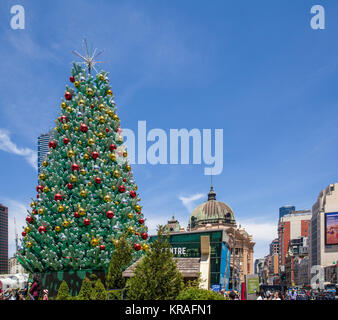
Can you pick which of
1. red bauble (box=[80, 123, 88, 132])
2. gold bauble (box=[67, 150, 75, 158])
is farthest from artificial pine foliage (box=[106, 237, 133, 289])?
red bauble (box=[80, 123, 88, 132])

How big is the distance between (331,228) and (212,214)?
136 ft

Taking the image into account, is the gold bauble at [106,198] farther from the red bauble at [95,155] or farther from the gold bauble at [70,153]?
the gold bauble at [70,153]

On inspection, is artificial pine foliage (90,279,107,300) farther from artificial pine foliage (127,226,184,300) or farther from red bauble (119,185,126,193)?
red bauble (119,185,126,193)

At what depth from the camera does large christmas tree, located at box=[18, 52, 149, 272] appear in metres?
22.6

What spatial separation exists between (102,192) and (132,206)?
2.61m

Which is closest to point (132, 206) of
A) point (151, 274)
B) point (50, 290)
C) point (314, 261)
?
point (50, 290)

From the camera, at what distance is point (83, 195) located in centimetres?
2270

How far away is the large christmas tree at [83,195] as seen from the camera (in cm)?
2259

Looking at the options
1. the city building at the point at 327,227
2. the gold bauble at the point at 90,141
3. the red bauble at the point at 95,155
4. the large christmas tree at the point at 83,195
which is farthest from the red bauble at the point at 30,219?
the city building at the point at 327,227

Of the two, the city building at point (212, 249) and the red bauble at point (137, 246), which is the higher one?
the red bauble at point (137, 246)

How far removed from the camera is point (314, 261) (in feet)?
477

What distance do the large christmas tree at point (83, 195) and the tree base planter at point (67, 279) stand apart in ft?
1.11

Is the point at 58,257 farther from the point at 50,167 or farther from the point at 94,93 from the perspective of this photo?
the point at 94,93

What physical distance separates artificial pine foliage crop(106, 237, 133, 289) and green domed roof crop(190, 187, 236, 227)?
12100 centimetres
